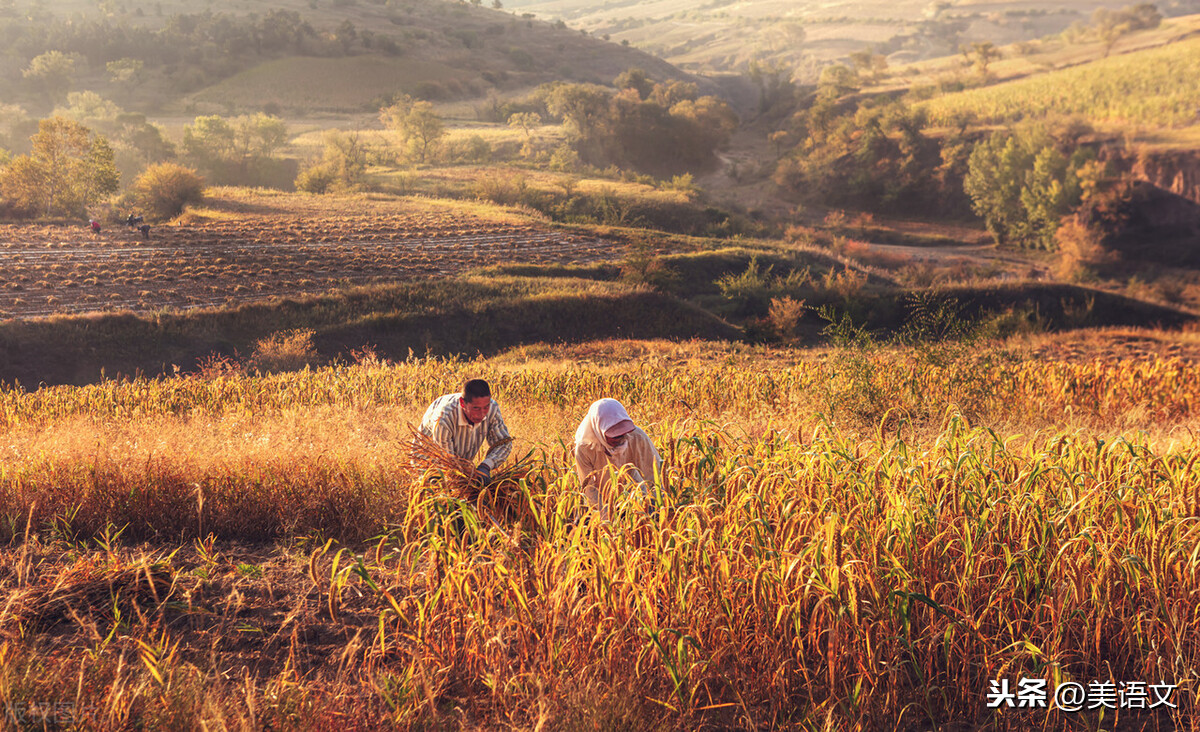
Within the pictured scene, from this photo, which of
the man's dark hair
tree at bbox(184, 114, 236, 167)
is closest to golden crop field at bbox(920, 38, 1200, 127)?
tree at bbox(184, 114, 236, 167)

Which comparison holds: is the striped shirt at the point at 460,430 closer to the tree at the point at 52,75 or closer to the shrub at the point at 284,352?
the shrub at the point at 284,352

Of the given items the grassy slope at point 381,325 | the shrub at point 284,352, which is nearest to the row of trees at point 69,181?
the grassy slope at point 381,325

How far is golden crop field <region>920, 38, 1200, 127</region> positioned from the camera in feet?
169

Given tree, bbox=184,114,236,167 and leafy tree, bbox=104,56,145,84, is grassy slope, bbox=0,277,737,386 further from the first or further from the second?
leafy tree, bbox=104,56,145,84

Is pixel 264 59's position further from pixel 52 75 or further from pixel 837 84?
pixel 837 84

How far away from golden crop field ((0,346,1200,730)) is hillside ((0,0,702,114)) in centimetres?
9487

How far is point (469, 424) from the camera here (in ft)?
15.6

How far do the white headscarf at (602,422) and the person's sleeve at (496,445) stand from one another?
49 cm

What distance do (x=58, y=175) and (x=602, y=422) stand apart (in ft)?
144

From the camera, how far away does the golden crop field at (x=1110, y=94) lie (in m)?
51.5

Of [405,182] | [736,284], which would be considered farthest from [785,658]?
[405,182]

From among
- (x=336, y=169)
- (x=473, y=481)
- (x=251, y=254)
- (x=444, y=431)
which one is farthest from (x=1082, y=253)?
(x=336, y=169)

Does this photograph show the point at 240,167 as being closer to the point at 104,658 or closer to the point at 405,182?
the point at 405,182

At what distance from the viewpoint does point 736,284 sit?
96.1 ft
